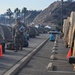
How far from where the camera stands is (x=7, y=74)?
14.3 m

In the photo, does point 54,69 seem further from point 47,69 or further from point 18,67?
point 18,67

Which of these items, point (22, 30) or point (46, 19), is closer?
point (22, 30)

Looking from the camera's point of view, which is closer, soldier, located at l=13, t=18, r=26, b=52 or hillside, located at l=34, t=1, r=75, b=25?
soldier, located at l=13, t=18, r=26, b=52

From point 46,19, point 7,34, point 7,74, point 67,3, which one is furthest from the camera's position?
point 67,3

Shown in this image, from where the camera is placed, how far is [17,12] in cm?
15550

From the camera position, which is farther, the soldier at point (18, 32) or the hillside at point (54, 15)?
the hillside at point (54, 15)

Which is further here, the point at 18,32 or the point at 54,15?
the point at 54,15

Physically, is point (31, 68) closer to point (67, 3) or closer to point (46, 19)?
point (46, 19)

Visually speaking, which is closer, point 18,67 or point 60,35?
point 18,67

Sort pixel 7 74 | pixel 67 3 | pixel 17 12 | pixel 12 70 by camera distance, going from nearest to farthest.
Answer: pixel 7 74 < pixel 12 70 < pixel 17 12 < pixel 67 3

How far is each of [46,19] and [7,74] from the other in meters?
163

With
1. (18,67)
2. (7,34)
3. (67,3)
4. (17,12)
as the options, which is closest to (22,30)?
(7,34)

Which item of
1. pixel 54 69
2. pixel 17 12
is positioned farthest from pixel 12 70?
pixel 17 12

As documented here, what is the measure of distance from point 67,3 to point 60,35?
13293cm
